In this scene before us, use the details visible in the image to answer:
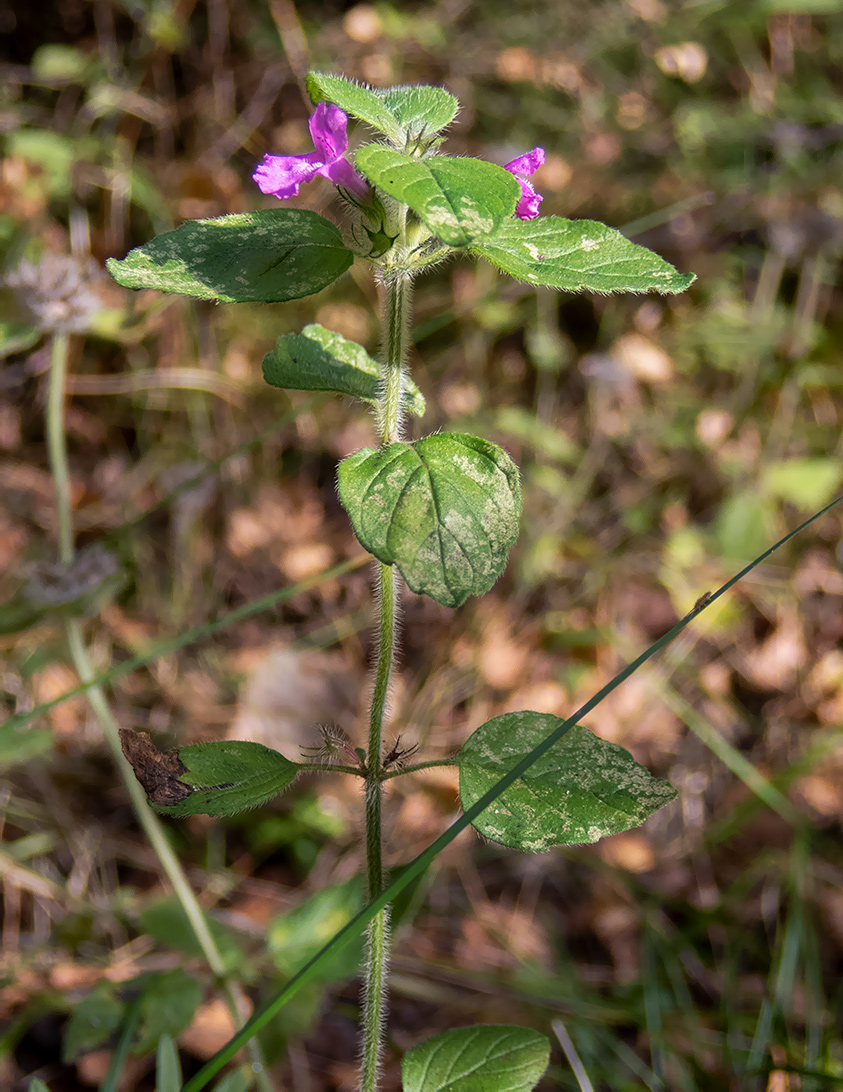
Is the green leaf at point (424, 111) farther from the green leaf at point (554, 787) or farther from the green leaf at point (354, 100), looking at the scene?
the green leaf at point (554, 787)

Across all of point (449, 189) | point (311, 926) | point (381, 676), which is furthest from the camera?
point (311, 926)

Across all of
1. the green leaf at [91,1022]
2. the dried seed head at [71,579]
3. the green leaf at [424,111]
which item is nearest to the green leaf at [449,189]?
the green leaf at [424,111]

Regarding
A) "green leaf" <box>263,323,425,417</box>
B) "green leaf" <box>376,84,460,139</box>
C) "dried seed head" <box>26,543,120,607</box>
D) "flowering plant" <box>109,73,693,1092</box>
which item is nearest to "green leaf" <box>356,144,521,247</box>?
"flowering plant" <box>109,73,693,1092</box>

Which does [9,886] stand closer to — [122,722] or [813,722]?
[122,722]

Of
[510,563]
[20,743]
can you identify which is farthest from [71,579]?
[510,563]

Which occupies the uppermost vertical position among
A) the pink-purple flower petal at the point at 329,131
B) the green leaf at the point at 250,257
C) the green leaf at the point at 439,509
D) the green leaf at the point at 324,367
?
the pink-purple flower petal at the point at 329,131

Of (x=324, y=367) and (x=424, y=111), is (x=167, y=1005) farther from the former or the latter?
(x=424, y=111)

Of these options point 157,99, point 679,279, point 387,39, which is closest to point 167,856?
point 679,279
